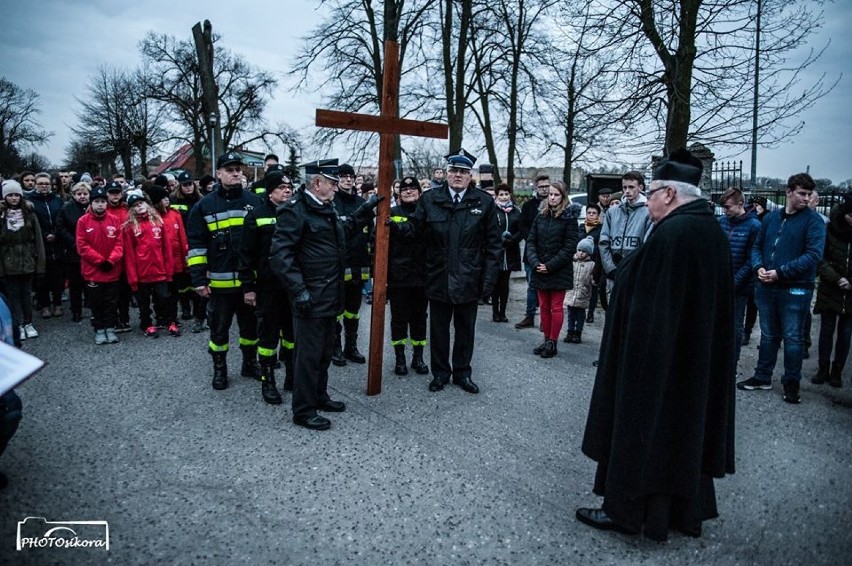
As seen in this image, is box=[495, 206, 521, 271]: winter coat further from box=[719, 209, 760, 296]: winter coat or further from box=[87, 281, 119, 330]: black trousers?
box=[87, 281, 119, 330]: black trousers

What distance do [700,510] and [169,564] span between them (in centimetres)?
283

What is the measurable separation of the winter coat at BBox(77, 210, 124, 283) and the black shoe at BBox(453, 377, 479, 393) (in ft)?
15.9

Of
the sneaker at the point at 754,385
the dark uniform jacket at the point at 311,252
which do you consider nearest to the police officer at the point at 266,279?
the dark uniform jacket at the point at 311,252

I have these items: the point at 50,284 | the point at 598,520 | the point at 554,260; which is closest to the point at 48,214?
the point at 50,284

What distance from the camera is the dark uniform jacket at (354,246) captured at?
621 cm

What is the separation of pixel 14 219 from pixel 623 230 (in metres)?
7.80

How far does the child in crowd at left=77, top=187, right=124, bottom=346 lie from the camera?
23.0 ft

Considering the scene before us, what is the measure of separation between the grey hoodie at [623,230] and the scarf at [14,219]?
751 centimetres

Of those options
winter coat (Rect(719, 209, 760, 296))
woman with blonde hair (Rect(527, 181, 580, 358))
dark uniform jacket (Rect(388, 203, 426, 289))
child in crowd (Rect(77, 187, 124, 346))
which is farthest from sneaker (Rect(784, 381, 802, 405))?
child in crowd (Rect(77, 187, 124, 346))

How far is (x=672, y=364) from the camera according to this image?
2797 millimetres

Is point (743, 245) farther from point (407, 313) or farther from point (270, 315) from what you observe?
point (270, 315)

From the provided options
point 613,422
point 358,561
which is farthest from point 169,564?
point 613,422

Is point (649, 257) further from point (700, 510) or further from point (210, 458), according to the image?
point (210, 458)

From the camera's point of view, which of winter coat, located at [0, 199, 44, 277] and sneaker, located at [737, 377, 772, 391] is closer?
sneaker, located at [737, 377, 772, 391]
